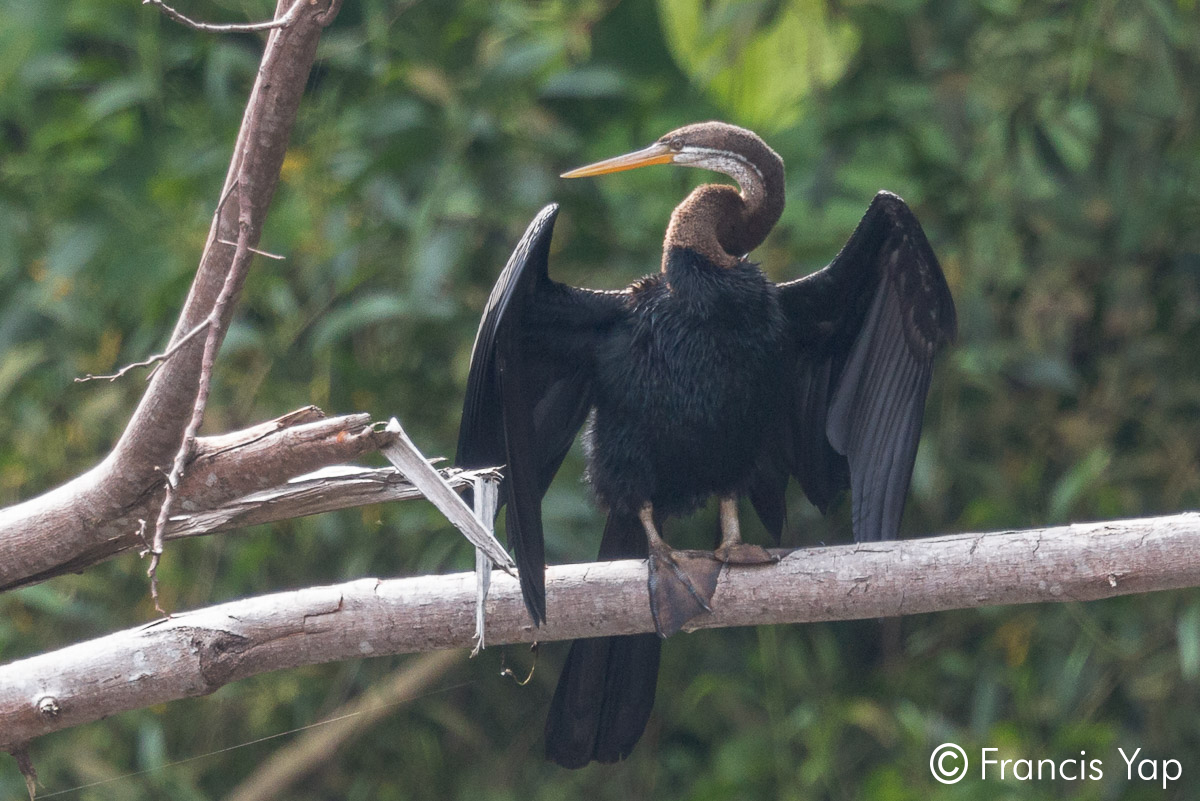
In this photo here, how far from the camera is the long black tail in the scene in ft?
6.01

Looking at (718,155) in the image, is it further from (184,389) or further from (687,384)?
(184,389)

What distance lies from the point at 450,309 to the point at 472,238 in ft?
0.82

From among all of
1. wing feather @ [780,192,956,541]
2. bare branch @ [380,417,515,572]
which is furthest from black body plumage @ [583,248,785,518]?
bare branch @ [380,417,515,572]

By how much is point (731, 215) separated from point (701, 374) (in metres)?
0.28

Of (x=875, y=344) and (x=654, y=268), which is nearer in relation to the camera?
(x=875, y=344)

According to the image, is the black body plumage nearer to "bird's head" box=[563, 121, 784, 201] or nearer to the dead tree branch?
"bird's head" box=[563, 121, 784, 201]

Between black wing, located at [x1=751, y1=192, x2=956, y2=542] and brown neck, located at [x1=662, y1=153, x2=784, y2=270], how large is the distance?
0.34ft

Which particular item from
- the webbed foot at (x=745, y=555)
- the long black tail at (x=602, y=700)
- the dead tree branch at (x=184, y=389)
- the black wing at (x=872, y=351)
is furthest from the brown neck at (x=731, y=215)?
the dead tree branch at (x=184, y=389)

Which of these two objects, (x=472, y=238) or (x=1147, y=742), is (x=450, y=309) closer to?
(x=472, y=238)

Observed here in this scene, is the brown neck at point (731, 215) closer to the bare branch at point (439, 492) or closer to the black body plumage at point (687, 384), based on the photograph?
the black body plumage at point (687, 384)

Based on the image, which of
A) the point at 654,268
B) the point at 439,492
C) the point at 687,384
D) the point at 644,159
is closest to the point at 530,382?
the point at 687,384

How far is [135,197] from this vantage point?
2975mm

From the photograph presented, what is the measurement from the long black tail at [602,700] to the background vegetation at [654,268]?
671mm

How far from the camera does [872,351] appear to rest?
200 cm
